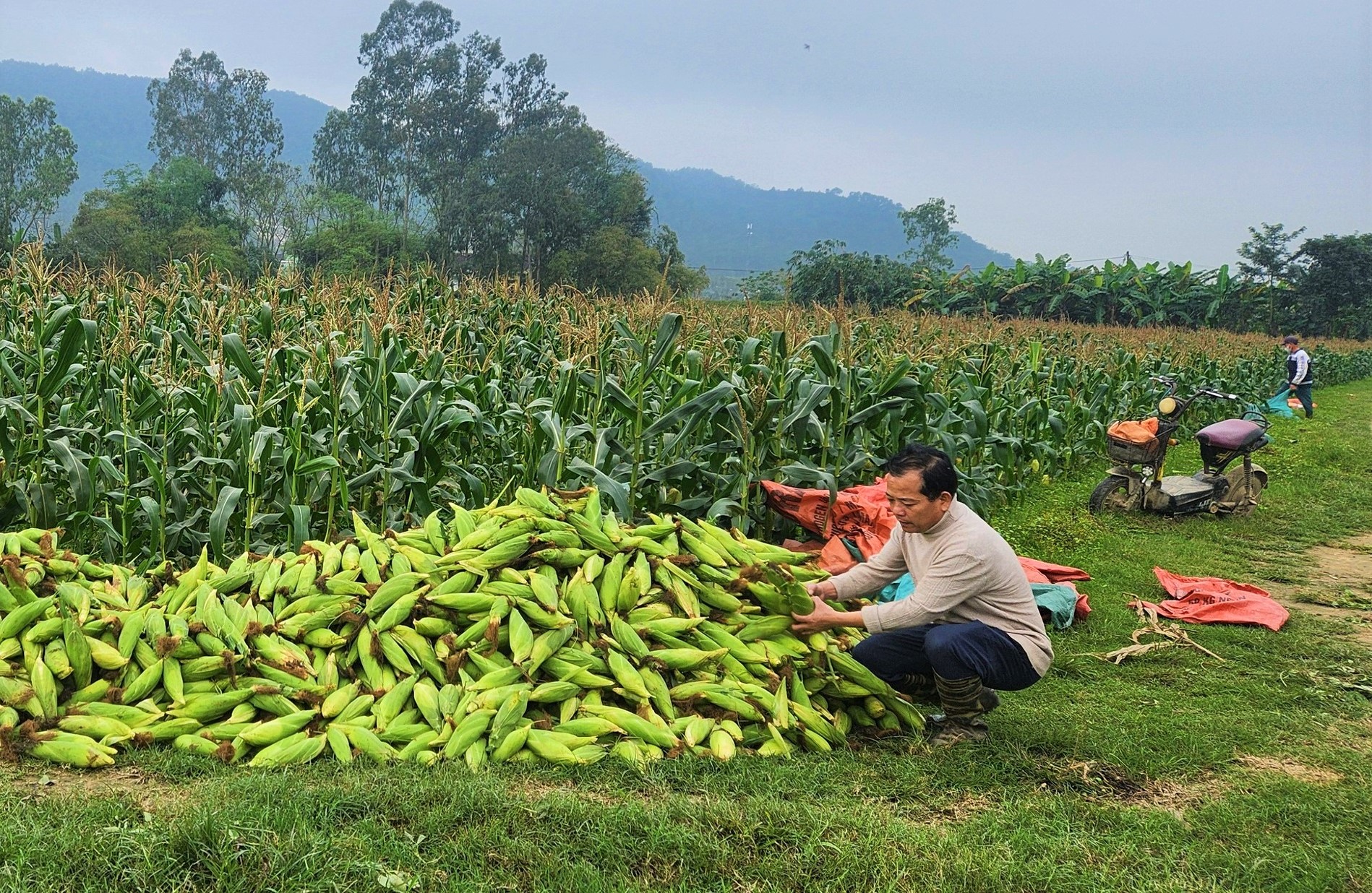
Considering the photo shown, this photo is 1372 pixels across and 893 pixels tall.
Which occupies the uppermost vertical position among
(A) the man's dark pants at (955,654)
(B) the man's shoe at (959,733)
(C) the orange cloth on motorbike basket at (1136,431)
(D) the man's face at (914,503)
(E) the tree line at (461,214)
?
(E) the tree line at (461,214)

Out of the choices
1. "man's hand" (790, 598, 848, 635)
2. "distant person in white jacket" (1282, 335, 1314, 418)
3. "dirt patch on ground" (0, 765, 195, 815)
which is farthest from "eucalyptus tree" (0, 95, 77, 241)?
"man's hand" (790, 598, 848, 635)

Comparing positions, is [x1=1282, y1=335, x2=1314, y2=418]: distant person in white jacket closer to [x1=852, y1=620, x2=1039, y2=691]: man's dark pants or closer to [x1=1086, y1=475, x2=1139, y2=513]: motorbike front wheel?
[x1=1086, y1=475, x2=1139, y2=513]: motorbike front wheel

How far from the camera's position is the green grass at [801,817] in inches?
106

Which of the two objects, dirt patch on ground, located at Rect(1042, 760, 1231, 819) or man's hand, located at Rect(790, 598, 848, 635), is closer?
dirt patch on ground, located at Rect(1042, 760, 1231, 819)

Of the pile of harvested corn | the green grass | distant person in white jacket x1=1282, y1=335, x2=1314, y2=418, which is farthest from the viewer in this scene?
distant person in white jacket x1=1282, y1=335, x2=1314, y2=418

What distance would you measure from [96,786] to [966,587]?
3157mm

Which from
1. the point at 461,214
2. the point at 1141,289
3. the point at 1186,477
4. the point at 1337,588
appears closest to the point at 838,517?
the point at 1337,588

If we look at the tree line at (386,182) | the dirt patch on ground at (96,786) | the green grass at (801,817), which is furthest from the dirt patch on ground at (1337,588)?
the tree line at (386,182)

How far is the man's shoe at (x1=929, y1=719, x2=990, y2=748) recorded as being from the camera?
398cm

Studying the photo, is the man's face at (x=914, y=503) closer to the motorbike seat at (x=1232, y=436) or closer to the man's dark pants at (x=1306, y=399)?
the motorbike seat at (x=1232, y=436)

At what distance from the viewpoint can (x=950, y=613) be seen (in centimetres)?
398

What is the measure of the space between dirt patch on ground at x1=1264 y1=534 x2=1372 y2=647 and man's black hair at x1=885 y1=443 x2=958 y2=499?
3.74m

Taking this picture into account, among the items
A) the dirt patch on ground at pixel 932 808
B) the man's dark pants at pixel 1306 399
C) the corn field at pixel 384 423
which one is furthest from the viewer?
the man's dark pants at pixel 1306 399

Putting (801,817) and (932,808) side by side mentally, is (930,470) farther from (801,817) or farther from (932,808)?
(801,817)
